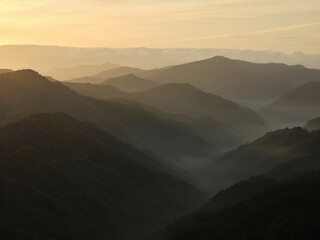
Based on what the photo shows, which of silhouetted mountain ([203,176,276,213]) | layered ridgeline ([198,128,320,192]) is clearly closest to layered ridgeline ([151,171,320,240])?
silhouetted mountain ([203,176,276,213])

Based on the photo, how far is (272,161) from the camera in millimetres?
169625

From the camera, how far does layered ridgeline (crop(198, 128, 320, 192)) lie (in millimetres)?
143750

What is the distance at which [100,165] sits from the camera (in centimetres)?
12519

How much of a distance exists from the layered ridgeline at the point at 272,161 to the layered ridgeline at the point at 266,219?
46.8 meters

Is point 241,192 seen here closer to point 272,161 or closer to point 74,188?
point 74,188

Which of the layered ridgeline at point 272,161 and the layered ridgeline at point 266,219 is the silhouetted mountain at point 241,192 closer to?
the layered ridgeline at point 266,219

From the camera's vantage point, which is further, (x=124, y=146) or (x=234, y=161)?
(x=234, y=161)

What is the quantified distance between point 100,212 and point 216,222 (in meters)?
31.0

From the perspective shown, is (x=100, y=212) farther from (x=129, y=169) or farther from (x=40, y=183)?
(x=129, y=169)

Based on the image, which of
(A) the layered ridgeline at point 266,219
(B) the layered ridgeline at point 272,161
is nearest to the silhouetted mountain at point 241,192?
(A) the layered ridgeline at point 266,219

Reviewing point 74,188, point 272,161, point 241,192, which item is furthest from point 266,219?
point 272,161

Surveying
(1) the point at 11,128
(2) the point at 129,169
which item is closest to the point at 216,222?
(2) the point at 129,169

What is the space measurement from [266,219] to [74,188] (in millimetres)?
48849

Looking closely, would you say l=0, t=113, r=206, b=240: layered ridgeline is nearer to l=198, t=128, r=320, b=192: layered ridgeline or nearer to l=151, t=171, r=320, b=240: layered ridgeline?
l=151, t=171, r=320, b=240: layered ridgeline
